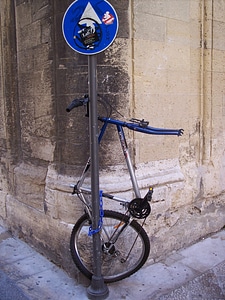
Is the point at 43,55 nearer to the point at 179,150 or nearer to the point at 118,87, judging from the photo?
the point at 118,87

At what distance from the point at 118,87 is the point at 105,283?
1.86 m

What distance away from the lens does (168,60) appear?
394 centimetres

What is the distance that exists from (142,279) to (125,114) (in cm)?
164

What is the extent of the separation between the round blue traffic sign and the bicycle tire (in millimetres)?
1457

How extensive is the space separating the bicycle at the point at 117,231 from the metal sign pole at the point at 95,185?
0.11 meters

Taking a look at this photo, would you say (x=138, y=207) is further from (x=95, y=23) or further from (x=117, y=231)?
(x=95, y=23)

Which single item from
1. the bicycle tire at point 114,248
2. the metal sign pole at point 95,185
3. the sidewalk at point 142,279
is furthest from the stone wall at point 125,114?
the metal sign pole at point 95,185

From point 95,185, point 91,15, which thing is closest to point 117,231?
point 95,185

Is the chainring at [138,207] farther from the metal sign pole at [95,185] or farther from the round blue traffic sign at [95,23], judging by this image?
the round blue traffic sign at [95,23]

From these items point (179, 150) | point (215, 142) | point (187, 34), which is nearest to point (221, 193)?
point (215, 142)

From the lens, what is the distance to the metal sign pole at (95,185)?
9.44 ft

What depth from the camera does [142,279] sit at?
3.57 meters

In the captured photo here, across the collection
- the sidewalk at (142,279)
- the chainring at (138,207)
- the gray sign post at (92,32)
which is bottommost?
the sidewalk at (142,279)

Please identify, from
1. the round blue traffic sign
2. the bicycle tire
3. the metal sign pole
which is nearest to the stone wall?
the bicycle tire
